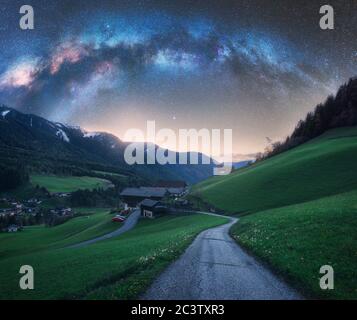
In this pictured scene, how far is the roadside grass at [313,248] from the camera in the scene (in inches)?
596

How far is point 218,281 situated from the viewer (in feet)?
54.4

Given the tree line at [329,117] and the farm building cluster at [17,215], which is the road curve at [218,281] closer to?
the tree line at [329,117]

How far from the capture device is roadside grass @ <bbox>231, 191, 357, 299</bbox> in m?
15.1

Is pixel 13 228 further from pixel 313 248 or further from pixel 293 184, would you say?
pixel 313 248

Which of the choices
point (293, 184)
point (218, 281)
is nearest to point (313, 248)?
point (218, 281)

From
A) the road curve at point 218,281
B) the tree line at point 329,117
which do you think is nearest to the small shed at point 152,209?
the road curve at point 218,281

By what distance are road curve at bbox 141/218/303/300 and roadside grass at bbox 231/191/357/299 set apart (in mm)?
1094

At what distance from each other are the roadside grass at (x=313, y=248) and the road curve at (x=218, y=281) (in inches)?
43.1

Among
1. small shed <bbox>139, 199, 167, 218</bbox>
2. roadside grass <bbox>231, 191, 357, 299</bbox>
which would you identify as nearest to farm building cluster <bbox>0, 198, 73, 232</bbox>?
small shed <bbox>139, 199, 167, 218</bbox>

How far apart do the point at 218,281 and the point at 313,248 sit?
28.1ft

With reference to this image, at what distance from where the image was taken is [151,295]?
48.9 feet

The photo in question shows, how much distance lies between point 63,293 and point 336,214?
88.9 feet
